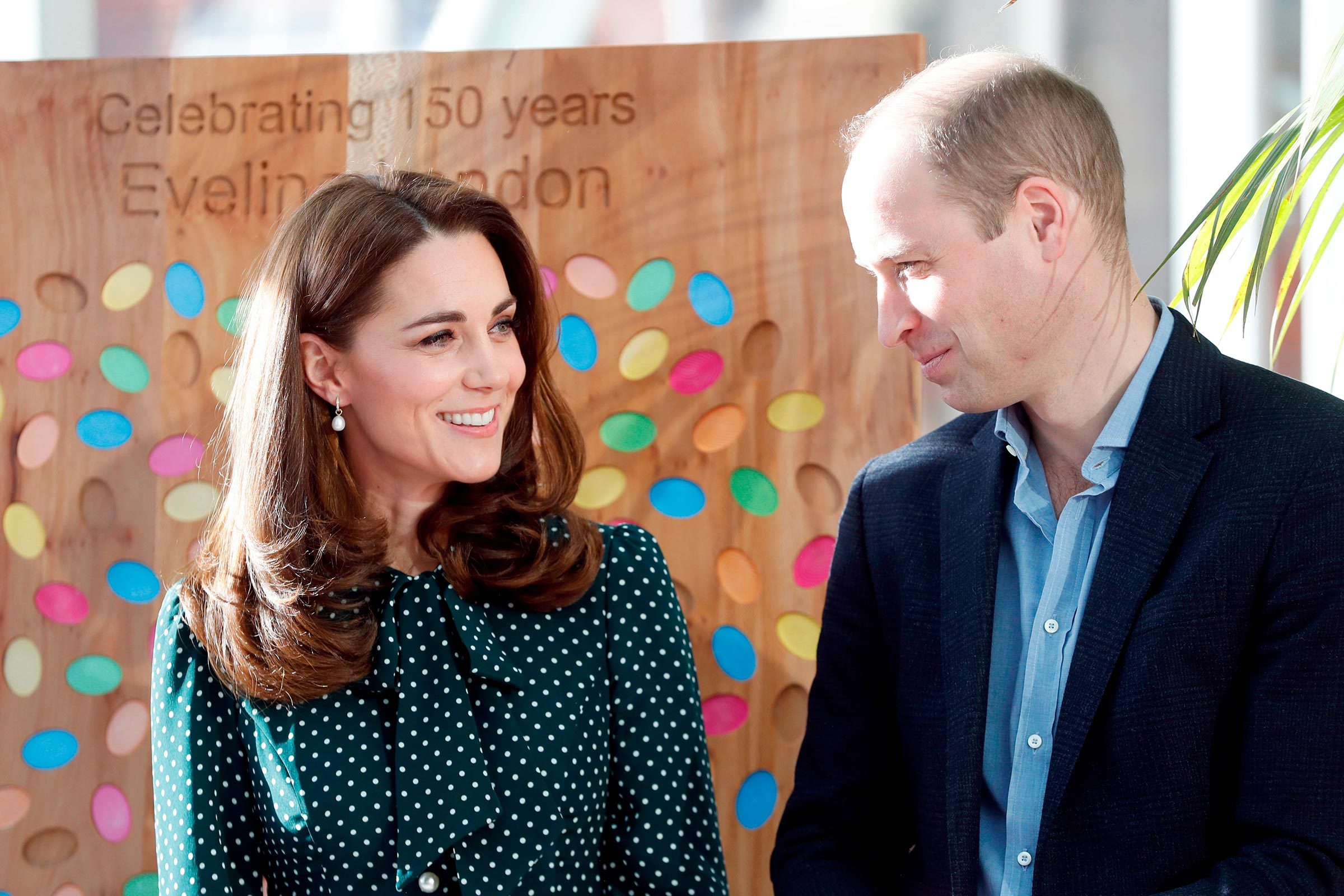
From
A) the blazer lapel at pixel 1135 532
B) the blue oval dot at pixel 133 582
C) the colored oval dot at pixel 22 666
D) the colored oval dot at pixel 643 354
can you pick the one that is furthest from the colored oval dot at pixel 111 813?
the blazer lapel at pixel 1135 532

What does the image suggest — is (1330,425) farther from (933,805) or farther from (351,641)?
(351,641)

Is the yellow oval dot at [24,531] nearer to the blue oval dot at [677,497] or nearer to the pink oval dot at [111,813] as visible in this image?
the pink oval dot at [111,813]

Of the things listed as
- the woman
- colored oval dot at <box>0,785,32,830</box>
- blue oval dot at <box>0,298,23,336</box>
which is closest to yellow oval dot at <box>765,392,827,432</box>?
the woman

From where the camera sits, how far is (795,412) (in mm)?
2150

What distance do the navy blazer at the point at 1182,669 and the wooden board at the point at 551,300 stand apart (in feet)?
1.85

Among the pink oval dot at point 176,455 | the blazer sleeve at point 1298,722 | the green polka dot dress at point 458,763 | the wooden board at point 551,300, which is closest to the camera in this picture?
the blazer sleeve at point 1298,722

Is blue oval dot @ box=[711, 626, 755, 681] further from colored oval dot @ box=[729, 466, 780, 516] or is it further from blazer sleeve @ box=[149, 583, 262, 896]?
blazer sleeve @ box=[149, 583, 262, 896]

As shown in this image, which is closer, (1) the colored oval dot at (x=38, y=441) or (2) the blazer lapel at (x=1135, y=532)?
(2) the blazer lapel at (x=1135, y=532)

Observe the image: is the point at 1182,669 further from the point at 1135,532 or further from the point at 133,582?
the point at 133,582

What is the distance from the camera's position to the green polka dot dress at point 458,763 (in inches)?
61.7

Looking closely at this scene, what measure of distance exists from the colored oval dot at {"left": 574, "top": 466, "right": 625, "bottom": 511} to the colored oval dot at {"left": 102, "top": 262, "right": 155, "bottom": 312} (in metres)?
0.88

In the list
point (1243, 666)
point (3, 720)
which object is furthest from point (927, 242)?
point (3, 720)

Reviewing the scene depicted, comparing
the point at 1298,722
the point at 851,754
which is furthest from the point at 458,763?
the point at 1298,722

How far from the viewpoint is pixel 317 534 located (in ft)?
5.47
